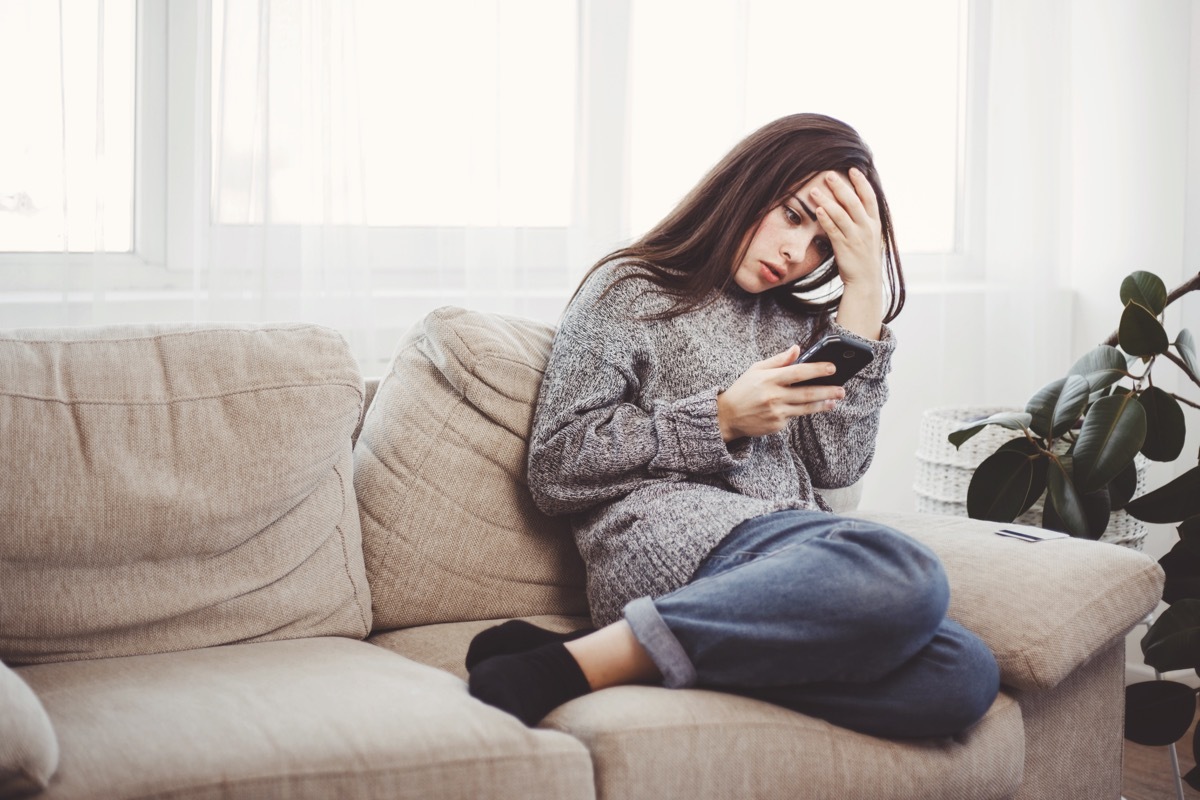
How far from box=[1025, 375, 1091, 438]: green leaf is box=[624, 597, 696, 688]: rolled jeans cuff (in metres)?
1.06

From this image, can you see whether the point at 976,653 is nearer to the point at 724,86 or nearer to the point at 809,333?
the point at 809,333

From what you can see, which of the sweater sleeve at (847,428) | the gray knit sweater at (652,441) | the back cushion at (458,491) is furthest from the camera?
the sweater sleeve at (847,428)

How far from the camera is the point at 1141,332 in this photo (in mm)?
1973

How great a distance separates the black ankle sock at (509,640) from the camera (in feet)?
4.49

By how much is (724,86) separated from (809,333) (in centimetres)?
91

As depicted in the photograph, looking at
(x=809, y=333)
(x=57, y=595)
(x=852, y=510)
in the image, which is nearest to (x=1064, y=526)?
(x=852, y=510)

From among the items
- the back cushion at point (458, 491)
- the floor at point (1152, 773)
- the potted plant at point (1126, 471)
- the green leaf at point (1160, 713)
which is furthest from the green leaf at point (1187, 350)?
the back cushion at point (458, 491)

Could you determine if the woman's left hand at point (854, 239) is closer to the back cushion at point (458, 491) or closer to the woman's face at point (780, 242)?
the woman's face at point (780, 242)

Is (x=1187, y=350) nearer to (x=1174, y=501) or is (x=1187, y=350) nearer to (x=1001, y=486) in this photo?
(x=1174, y=501)

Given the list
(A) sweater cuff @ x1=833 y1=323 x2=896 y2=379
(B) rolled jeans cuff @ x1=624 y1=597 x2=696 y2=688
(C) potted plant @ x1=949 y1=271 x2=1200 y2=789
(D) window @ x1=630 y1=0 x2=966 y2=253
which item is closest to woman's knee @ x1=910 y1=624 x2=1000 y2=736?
(B) rolled jeans cuff @ x1=624 y1=597 x2=696 y2=688

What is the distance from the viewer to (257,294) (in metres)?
1.99

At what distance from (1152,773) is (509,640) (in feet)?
5.20

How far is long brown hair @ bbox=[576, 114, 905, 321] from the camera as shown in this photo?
169 centimetres

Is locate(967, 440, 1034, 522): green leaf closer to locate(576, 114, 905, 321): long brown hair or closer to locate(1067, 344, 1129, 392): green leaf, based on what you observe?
locate(1067, 344, 1129, 392): green leaf
